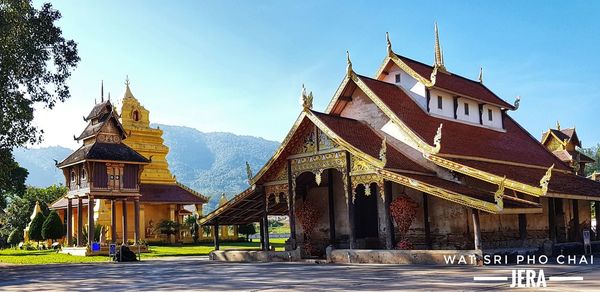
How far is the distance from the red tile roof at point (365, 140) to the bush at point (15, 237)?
4178 centimetres

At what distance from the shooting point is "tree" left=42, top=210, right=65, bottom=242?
139 feet

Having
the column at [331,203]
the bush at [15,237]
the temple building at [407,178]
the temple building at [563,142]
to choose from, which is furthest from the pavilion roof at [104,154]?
the temple building at [563,142]

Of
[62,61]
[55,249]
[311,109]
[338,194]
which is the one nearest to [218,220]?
[338,194]

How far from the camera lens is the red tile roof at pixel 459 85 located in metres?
26.9

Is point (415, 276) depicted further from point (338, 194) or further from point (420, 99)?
point (420, 99)

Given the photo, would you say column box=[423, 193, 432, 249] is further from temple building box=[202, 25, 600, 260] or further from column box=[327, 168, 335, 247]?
column box=[327, 168, 335, 247]

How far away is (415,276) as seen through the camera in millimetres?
14180

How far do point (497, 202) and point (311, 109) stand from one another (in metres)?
7.62

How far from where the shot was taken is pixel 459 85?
28656 mm

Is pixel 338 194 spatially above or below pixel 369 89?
below

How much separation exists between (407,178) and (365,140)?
3528 mm

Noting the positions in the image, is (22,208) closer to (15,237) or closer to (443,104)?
(15,237)

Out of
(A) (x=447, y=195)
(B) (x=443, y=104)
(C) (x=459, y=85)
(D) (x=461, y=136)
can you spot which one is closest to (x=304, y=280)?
(A) (x=447, y=195)

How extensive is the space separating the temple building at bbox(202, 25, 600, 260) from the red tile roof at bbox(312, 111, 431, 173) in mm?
68
